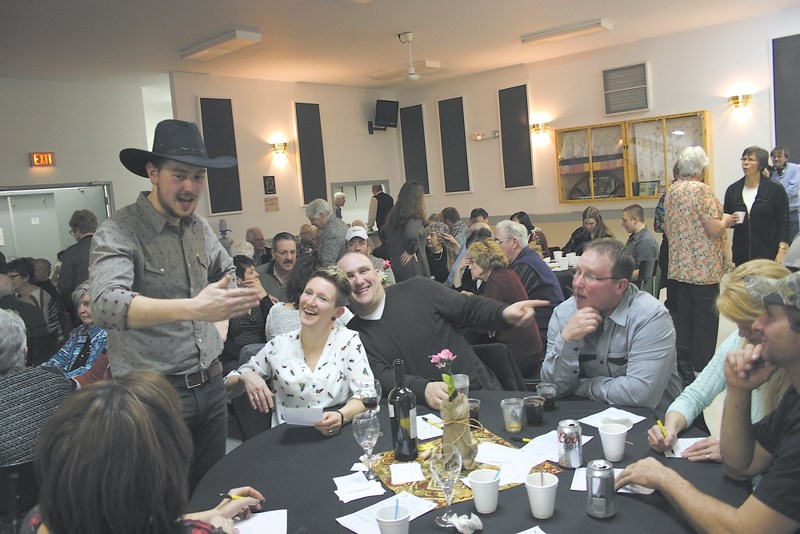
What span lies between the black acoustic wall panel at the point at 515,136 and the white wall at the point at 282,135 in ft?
8.08

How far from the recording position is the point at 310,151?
11.3 meters

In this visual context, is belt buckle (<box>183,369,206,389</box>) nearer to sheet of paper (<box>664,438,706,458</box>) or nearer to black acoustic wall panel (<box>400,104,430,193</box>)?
sheet of paper (<box>664,438,706,458</box>)

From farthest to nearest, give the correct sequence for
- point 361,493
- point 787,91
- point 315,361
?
1. point 787,91
2. point 315,361
3. point 361,493

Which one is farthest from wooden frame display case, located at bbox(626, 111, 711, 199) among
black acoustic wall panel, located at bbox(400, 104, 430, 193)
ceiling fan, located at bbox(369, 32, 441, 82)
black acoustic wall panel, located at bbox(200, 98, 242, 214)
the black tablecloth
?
the black tablecloth

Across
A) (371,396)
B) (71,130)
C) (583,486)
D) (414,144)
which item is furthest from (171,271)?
(414,144)

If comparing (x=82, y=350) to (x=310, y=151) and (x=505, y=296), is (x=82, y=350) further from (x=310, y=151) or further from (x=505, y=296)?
(x=310, y=151)

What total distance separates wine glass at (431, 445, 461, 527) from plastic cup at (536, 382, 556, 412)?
2.42 feet

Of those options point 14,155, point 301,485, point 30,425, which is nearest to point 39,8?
point 14,155

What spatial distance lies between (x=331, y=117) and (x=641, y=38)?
5402 millimetres

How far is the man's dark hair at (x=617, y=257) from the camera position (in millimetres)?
2818

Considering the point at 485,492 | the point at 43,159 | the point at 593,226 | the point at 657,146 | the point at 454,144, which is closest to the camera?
the point at 485,492

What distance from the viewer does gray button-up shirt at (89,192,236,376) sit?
7.68ft

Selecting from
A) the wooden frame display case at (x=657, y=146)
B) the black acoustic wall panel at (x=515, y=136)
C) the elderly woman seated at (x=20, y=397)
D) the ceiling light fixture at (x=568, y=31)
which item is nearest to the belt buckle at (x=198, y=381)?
the elderly woman seated at (x=20, y=397)

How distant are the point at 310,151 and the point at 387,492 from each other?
9.86 metres
